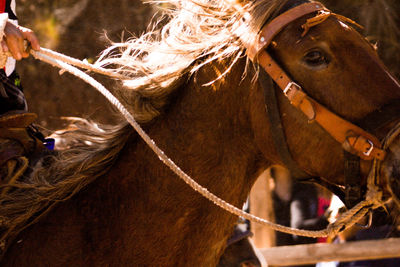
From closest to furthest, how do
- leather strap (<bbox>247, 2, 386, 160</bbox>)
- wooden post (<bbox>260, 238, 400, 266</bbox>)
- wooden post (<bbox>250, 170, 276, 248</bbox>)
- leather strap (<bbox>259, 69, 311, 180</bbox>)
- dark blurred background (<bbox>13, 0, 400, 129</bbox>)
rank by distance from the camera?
leather strap (<bbox>247, 2, 386, 160</bbox>)
leather strap (<bbox>259, 69, 311, 180</bbox>)
wooden post (<bbox>260, 238, 400, 266</bbox>)
wooden post (<bbox>250, 170, 276, 248</bbox>)
dark blurred background (<bbox>13, 0, 400, 129</bbox>)

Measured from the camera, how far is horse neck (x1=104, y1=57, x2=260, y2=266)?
247 centimetres

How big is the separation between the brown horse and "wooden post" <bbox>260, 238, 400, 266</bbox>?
256 cm

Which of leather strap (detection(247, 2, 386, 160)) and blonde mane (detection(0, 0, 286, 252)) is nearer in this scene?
leather strap (detection(247, 2, 386, 160))

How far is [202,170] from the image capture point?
8.15 ft

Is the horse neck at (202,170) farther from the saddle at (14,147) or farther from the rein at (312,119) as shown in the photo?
the saddle at (14,147)

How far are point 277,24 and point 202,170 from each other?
29.2 inches

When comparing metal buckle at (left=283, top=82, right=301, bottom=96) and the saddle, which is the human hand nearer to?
the saddle

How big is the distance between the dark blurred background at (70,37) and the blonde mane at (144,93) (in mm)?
3872

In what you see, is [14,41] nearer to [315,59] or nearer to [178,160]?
[178,160]

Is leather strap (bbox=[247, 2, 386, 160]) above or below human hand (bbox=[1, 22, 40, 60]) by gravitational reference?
below

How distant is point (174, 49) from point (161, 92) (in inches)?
8.4

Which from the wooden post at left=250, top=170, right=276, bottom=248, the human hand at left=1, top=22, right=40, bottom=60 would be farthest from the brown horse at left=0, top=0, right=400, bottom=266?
the wooden post at left=250, top=170, right=276, bottom=248

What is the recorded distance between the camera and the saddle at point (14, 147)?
96.4 inches

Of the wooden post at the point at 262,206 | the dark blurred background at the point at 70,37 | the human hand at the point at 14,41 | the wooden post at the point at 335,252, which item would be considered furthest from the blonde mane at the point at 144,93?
the dark blurred background at the point at 70,37
